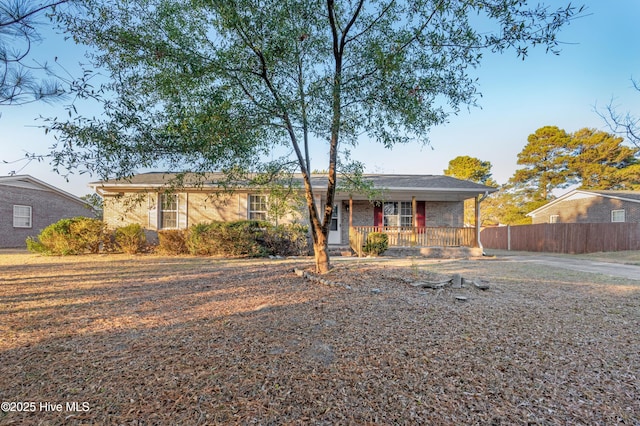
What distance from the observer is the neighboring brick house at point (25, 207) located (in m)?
16.3

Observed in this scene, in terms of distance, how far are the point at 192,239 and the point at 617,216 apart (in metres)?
25.1

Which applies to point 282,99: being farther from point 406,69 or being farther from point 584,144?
point 584,144

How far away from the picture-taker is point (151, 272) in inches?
291

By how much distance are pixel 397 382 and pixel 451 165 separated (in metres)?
32.3

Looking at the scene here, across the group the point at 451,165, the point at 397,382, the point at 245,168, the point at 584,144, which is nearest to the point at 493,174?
the point at 451,165

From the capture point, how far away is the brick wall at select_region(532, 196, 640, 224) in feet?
59.2

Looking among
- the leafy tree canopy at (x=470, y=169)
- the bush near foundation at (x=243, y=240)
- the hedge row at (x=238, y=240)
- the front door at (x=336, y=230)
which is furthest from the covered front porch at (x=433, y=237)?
the leafy tree canopy at (x=470, y=169)

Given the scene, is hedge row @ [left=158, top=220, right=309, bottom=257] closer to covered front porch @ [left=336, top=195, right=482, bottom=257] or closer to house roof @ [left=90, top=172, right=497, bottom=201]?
house roof @ [left=90, top=172, right=497, bottom=201]

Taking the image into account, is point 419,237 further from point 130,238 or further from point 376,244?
point 130,238

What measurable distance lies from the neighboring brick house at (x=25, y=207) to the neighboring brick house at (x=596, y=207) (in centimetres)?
3120

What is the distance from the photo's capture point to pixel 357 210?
1392 centimetres

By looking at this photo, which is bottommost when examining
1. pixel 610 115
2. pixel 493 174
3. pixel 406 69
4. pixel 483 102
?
pixel 610 115

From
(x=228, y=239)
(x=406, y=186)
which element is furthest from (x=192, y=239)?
(x=406, y=186)

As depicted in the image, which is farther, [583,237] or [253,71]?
[583,237]
